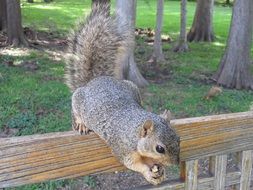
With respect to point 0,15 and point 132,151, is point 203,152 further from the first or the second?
point 0,15

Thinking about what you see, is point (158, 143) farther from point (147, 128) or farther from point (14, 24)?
point (14, 24)

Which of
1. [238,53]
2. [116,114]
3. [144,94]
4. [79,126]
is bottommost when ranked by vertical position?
[144,94]

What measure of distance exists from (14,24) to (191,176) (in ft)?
27.0

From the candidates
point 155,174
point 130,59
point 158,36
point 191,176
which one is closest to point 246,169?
point 191,176

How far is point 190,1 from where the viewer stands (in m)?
32.2

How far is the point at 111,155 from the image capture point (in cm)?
166

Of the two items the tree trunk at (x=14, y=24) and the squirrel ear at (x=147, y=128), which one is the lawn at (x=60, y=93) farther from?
the squirrel ear at (x=147, y=128)

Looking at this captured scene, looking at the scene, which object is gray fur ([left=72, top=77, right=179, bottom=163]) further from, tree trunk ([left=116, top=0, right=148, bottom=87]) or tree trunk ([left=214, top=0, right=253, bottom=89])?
tree trunk ([left=214, top=0, right=253, bottom=89])

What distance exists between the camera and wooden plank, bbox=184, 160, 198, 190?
1737 mm

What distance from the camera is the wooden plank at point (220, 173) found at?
177cm

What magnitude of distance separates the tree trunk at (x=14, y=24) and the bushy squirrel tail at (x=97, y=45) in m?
7.14

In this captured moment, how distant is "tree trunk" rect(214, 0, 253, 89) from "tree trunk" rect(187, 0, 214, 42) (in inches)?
190

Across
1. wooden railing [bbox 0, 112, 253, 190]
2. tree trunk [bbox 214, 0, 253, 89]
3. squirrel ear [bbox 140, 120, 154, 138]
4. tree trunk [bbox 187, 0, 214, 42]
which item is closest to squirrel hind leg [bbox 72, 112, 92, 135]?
wooden railing [bbox 0, 112, 253, 190]

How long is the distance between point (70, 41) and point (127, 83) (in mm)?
479
